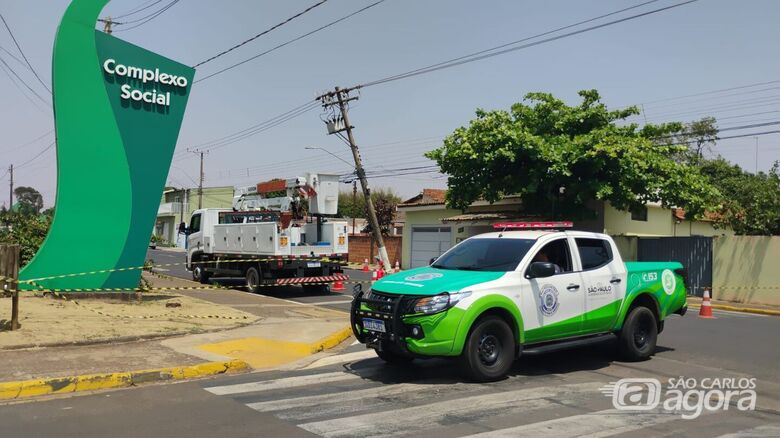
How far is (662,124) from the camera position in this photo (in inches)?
866

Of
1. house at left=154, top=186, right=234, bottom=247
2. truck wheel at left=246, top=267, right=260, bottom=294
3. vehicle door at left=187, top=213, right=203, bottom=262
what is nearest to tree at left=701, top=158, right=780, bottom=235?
truck wheel at left=246, top=267, right=260, bottom=294

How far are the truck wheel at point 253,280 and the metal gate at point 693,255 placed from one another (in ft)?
45.8

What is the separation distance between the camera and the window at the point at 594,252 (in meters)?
8.69

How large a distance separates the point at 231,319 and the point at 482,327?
20.8 feet

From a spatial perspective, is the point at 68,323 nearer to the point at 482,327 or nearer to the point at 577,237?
the point at 482,327

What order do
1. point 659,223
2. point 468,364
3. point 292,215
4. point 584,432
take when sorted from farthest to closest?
1. point 659,223
2. point 292,215
3. point 468,364
4. point 584,432

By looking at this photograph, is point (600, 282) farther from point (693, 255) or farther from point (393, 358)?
point (693, 255)

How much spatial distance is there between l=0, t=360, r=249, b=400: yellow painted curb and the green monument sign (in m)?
6.33

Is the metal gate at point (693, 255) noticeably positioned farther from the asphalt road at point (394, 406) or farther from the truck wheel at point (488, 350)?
the truck wheel at point (488, 350)

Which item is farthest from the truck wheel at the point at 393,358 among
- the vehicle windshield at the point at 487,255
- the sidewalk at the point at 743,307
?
the sidewalk at the point at 743,307

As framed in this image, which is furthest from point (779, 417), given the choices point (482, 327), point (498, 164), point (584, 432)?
point (498, 164)

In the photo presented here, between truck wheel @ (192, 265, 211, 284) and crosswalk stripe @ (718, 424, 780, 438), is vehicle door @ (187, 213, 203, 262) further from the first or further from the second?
crosswalk stripe @ (718, 424, 780, 438)

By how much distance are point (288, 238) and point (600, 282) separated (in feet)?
36.9

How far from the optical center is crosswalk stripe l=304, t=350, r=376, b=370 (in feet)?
28.9
